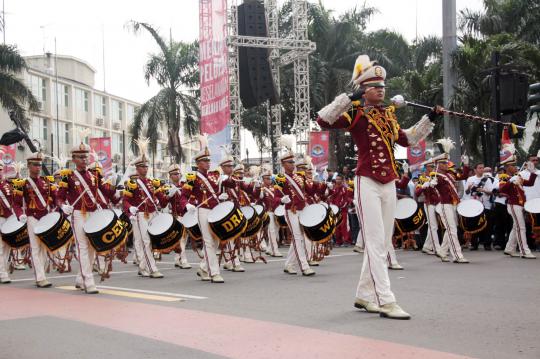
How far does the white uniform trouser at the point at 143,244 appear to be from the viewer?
41.9ft

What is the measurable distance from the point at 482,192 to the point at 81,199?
9.82 metres

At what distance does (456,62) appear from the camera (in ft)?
71.5

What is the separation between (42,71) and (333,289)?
46.3 meters

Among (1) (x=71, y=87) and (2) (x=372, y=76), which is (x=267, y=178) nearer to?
(2) (x=372, y=76)

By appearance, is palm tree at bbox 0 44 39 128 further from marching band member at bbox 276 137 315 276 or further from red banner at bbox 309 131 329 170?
marching band member at bbox 276 137 315 276

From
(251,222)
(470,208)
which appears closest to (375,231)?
(251,222)

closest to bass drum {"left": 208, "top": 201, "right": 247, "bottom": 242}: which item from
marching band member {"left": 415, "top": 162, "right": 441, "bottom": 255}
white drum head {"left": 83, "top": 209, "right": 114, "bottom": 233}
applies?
white drum head {"left": 83, "top": 209, "right": 114, "bottom": 233}

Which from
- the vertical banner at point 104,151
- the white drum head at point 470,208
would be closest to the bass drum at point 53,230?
the white drum head at point 470,208

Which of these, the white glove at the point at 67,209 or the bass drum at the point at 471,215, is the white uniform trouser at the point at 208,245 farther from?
the bass drum at the point at 471,215

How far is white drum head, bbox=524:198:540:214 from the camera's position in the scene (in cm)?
1437

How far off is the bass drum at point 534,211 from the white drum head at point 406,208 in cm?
257

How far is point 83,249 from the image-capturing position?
34.5ft

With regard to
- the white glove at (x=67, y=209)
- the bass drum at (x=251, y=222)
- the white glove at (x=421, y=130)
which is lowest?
the bass drum at (x=251, y=222)

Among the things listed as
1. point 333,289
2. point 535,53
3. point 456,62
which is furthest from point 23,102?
point 333,289
